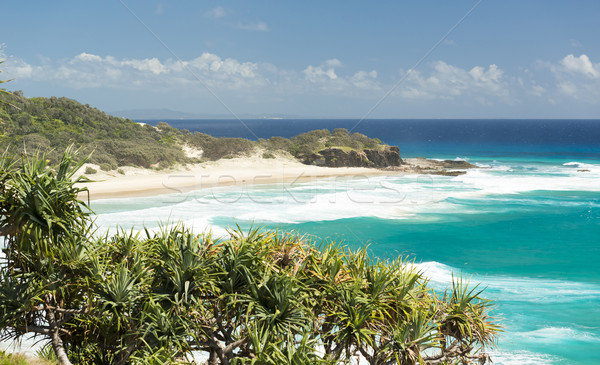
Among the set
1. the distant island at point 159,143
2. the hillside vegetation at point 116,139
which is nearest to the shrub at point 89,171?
the hillside vegetation at point 116,139

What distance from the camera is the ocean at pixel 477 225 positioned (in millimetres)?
14742

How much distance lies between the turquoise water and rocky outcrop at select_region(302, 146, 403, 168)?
5789 millimetres

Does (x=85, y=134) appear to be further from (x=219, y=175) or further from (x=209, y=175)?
(x=219, y=175)

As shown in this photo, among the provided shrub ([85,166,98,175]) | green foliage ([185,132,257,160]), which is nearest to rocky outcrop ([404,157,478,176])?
green foliage ([185,132,257,160])

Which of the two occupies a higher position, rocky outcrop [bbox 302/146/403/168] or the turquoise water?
rocky outcrop [bbox 302/146/403/168]

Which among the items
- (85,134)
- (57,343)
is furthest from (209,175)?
(57,343)

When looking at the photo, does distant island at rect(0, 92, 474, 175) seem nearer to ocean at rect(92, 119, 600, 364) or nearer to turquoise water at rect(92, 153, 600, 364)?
ocean at rect(92, 119, 600, 364)

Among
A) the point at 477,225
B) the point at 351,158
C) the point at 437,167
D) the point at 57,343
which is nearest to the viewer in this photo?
the point at 57,343

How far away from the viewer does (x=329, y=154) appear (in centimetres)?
5031

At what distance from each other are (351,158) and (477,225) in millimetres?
23805

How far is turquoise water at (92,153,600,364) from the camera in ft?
48.4

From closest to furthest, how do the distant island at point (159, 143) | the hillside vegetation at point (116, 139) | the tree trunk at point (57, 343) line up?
the tree trunk at point (57, 343) → the hillside vegetation at point (116, 139) → the distant island at point (159, 143)

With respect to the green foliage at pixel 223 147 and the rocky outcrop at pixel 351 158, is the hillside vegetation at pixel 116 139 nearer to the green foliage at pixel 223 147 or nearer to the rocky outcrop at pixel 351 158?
the green foliage at pixel 223 147

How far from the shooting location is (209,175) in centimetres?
4166
